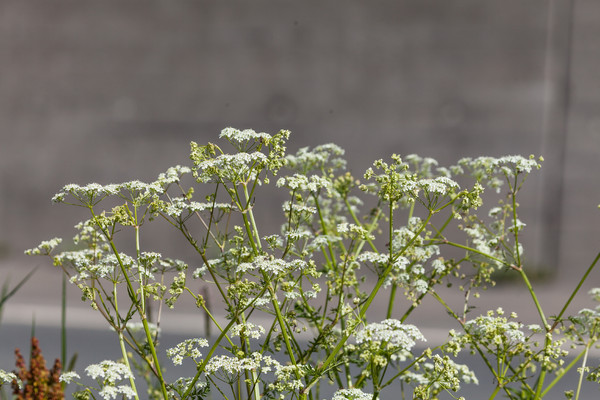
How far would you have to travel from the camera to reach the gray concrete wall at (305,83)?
320 cm

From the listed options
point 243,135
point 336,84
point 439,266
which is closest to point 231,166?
point 243,135

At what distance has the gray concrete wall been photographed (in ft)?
10.5

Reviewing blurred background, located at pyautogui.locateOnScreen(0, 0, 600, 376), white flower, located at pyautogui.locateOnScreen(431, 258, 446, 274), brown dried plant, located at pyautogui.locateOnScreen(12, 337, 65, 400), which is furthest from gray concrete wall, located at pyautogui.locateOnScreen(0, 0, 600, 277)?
brown dried plant, located at pyautogui.locateOnScreen(12, 337, 65, 400)

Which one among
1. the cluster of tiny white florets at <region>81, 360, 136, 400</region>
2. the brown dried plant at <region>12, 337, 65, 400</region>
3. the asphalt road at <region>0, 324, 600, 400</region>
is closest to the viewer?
the brown dried plant at <region>12, 337, 65, 400</region>

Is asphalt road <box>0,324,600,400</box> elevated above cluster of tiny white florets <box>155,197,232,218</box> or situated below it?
below

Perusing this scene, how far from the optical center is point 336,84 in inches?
131

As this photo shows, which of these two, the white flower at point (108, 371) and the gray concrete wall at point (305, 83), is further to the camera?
the gray concrete wall at point (305, 83)

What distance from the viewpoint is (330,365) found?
3.72 ft

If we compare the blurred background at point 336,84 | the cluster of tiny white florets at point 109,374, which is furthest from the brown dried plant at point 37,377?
the blurred background at point 336,84

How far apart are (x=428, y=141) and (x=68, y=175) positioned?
1987mm

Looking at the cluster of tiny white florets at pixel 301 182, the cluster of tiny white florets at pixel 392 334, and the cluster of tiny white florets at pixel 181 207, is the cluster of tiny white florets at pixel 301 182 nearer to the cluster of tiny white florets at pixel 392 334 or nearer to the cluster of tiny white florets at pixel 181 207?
the cluster of tiny white florets at pixel 181 207

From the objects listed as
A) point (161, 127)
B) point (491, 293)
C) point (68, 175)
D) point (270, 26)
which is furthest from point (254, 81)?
point (491, 293)

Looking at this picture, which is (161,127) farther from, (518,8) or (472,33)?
(518,8)

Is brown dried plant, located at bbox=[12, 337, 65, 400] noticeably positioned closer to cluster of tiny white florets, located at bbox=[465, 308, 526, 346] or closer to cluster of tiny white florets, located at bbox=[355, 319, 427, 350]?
cluster of tiny white florets, located at bbox=[355, 319, 427, 350]
